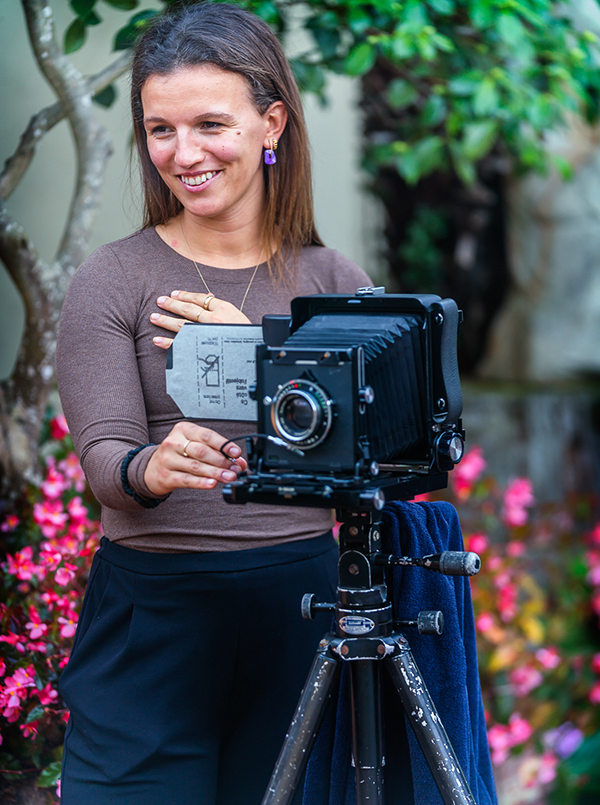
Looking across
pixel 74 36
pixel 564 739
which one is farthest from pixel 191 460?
pixel 564 739

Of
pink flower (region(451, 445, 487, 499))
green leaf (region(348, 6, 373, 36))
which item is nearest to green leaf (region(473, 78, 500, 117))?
green leaf (region(348, 6, 373, 36))

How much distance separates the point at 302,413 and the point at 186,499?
0.38 m

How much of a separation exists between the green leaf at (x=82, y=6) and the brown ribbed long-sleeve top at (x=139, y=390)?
0.80 metres

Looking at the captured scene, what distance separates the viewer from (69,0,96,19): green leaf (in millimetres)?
1999

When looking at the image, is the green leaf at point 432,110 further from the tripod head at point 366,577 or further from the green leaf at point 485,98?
the tripod head at point 366,577

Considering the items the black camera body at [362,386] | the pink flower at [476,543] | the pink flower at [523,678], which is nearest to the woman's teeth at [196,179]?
the black camera body at [362,386]

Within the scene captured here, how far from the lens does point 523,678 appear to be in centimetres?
293

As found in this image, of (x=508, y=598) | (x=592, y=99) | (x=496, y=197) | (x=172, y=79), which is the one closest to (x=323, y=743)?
(x=172, y=79)

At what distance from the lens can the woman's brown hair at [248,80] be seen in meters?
1.36

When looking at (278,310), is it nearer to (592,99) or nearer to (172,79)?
(172,79)

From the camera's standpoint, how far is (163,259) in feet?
4.75

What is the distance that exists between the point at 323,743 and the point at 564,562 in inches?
90.9

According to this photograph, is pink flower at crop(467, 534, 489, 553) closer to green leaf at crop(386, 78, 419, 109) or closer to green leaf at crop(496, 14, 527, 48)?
green leaf at crop(386, 78, 419, 109)

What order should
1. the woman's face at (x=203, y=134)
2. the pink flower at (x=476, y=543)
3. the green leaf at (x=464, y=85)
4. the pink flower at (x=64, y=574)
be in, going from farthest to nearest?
the pink flower at (x=476, y=543) → the green leaf at (x=464, y=85) → the pink flower at (x=64, y=574) → the woman's face at (x=203, y=134)
